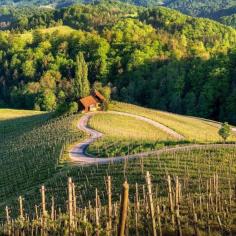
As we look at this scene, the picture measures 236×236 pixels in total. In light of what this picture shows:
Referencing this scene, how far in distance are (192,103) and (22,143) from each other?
209 ft

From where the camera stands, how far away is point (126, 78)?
164500 mm

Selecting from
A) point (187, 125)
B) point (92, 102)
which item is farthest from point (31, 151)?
point (187, 125)

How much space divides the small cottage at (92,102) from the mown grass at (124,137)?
15.6ft

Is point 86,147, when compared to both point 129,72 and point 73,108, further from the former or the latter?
point 129,72

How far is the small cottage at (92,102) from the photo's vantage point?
99000 millimetres

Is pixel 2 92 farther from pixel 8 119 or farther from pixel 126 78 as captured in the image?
pixel 8 119

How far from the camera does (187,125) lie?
314 feet

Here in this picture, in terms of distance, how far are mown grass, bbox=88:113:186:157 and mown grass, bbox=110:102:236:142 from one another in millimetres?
4893

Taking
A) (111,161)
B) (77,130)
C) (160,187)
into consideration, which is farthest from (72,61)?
(160,187)

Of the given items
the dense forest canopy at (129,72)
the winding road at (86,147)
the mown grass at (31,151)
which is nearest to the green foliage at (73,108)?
the mown grass at (31,151)

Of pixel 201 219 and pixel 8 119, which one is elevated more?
pixel 201 219

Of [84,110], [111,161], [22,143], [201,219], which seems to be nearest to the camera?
[201,219]

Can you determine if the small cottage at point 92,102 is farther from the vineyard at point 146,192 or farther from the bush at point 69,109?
the vineyard at point 146,192

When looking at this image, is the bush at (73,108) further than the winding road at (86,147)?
Yes
